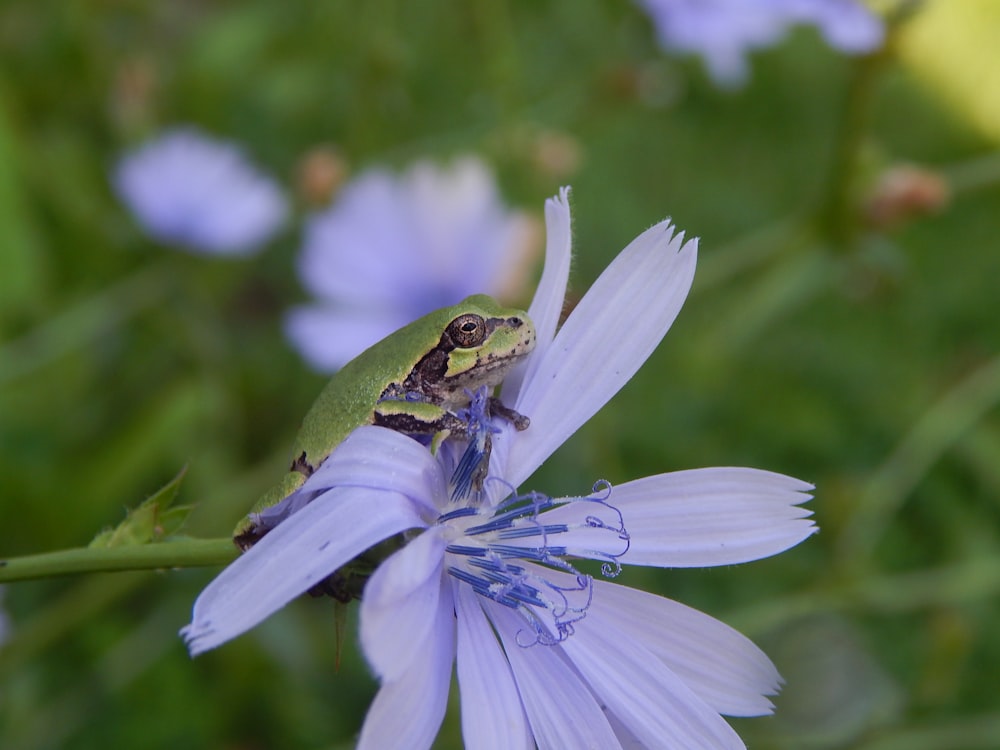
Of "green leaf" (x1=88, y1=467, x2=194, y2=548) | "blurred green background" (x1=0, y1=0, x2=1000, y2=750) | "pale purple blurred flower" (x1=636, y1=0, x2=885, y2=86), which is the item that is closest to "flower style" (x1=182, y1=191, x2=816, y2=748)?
"green leaf" (x1=88, y1=467, x2=194, y2=548)

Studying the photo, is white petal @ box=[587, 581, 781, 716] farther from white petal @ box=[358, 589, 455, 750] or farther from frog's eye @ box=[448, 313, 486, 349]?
frog's eye @ box=[448, 313, 486, 349]

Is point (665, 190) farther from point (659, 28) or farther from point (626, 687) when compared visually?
point (626, 687)

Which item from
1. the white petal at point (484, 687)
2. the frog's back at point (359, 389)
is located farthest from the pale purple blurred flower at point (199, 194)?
the white petal at point (484, 687)

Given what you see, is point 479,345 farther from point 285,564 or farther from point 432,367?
point 285,564

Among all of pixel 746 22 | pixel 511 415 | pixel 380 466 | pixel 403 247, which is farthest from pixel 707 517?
pixel 746 22

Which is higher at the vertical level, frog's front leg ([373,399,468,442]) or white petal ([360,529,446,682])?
frog's front leg ([373,399,468,442])
